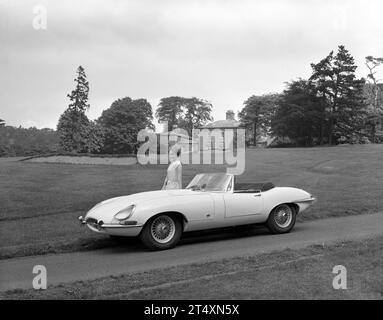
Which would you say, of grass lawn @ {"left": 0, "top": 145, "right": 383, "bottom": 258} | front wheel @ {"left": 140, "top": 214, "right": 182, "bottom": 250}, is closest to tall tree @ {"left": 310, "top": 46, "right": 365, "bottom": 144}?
grass lawn @ {"left": 0, "top": 145, "right": 383, "bottom": 258}

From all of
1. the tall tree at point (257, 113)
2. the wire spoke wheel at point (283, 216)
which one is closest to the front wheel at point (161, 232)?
the wire spoke wheel at point (283, 216)

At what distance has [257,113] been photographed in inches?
2808

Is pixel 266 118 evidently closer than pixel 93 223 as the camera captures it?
No

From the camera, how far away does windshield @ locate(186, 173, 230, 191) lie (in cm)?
905

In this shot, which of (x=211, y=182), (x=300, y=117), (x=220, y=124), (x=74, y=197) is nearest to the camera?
(x=211, y=182)

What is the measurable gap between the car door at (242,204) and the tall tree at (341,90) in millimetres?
47984

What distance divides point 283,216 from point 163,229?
107 inches

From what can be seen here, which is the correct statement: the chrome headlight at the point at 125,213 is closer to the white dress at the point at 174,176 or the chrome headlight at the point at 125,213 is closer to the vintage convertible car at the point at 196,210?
the vintage convertible car at the point at 196,210

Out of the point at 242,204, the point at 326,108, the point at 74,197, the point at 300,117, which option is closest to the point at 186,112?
the point at 300,117

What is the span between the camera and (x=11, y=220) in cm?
1084

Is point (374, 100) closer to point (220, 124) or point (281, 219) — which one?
point (220, 124)

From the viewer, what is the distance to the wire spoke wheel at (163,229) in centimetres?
798
